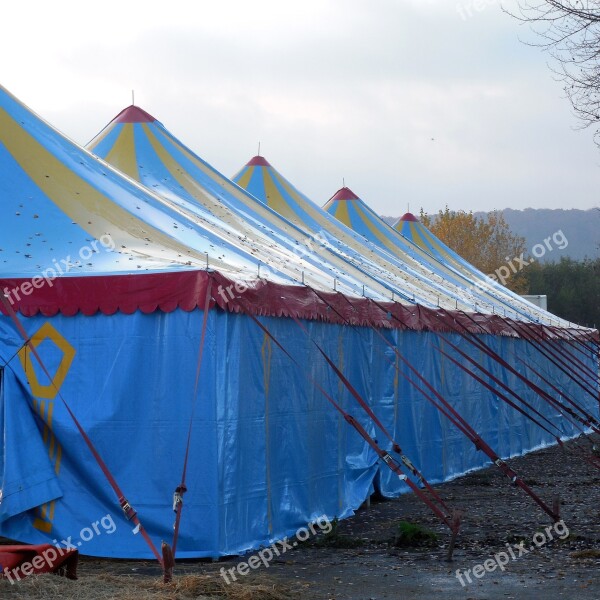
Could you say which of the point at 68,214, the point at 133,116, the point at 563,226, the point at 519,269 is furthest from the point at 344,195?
the point at 563,226

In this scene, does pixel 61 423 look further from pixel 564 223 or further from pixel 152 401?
pixel 564 223

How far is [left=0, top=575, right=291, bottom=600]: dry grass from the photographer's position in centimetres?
550

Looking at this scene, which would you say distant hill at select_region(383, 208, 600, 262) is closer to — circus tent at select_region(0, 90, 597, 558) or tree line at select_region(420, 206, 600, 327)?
tree line at select_region(420, 206, 600, 327)

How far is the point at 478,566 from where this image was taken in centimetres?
710

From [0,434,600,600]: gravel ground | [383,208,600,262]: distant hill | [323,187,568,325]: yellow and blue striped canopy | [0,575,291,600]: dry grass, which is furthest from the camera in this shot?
[383,208,600,262]: distant hill

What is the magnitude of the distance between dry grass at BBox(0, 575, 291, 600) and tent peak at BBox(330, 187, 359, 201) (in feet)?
41.5

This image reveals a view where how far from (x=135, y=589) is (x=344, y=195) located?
13.1 meters

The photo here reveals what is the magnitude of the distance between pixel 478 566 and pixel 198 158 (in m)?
6.34

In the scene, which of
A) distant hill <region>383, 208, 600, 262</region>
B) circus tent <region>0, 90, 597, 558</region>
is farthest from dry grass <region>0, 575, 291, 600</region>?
distant hill <region>383, 208, 600, 262</region>

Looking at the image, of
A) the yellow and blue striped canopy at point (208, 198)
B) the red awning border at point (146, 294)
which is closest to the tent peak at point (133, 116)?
the yellow and blue striped canopy at point (208, 198)

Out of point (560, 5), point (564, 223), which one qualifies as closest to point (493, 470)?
point (560, 5)

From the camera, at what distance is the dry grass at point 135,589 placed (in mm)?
5496

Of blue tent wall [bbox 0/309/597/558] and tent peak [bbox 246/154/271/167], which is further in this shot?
tent peak [bbox 246/154/271/167]

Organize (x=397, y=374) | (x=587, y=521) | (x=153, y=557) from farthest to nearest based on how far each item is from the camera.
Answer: (x=397, y=374) < (x=587, y=521) < (x=153, y=557)
